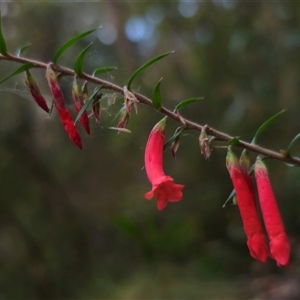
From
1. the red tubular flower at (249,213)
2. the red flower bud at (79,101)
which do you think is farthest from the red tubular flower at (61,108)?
the red tubular flower at (249,213)

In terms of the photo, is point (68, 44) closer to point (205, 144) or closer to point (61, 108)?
point (61, 108)

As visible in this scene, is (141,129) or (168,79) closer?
(141,129)

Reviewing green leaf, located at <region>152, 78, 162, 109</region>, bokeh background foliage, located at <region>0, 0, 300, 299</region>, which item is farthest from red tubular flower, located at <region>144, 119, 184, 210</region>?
bokeh background foliage, located at <region>0, 0, 300, 299</region>

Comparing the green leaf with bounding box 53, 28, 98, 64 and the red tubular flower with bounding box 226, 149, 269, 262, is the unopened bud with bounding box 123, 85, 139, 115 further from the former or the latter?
the red tubular flower with bounding box 226, 149, 269, 262

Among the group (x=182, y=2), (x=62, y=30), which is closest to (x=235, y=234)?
(x=182, y=2)

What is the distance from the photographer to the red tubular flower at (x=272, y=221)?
94 cm

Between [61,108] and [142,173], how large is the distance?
324 centimetres

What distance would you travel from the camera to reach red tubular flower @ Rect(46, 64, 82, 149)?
0.98 m

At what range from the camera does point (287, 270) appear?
3602mm

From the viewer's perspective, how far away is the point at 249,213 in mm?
1010

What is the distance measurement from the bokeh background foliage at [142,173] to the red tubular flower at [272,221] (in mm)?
1849

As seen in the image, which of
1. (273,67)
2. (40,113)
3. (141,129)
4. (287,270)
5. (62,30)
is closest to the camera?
(141,129)

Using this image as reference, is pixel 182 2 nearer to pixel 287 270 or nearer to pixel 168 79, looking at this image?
pixel 168 79

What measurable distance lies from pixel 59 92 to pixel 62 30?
3.62m
